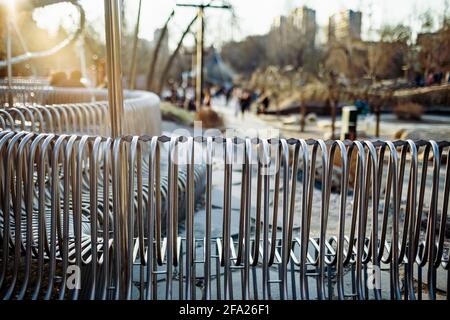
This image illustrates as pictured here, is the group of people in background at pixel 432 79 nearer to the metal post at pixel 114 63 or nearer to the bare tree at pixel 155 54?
the bare tree at pixel 155 54

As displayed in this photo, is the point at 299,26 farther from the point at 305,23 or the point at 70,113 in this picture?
the point at 70,113

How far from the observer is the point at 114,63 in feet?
9.52

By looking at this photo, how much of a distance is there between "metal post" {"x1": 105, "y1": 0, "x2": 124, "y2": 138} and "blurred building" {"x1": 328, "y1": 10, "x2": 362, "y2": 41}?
1464cm

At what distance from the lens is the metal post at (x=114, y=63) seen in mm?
2875

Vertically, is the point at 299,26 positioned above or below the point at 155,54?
above

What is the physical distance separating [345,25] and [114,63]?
17.1 meters

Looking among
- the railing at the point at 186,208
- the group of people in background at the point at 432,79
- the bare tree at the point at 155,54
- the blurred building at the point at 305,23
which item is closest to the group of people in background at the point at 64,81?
the bare tree at the point at 155,54

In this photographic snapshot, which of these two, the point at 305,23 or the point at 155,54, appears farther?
the point at 305,23

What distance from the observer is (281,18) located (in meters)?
28.3

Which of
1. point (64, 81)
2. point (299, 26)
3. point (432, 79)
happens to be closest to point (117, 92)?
point (64, 81)

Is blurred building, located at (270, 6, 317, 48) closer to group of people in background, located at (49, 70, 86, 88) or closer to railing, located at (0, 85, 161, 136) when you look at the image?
group of people in background, located at (49, 70, 86, 88)

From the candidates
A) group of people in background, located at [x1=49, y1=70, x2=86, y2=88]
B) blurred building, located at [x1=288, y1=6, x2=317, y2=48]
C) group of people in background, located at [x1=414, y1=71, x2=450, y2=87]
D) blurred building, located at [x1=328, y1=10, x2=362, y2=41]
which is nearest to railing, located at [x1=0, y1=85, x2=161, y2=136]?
group of people in background, located at [x1=49, y1=70, x2=86, y2=88]

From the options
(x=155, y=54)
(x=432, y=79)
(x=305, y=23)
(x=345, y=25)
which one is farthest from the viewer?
(x=305, y=23)
